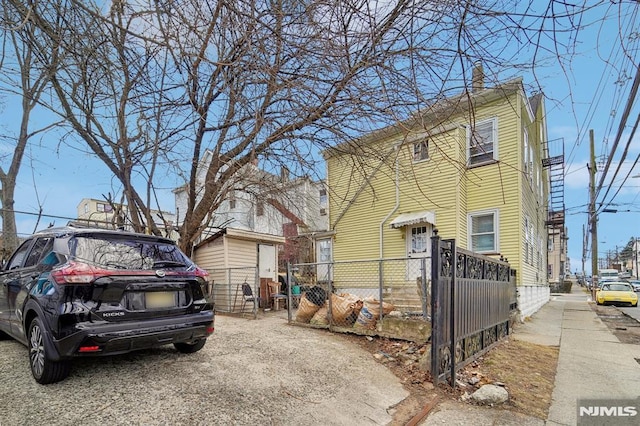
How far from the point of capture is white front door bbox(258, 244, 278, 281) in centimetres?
1291

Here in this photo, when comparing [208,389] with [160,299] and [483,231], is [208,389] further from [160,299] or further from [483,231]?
[483,231]

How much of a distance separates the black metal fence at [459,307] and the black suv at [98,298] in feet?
9.06

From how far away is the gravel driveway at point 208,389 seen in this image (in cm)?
312

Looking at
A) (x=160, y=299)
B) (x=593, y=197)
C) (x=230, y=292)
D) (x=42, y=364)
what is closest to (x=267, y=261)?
(x=230, y=292)

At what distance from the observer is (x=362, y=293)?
12.1 metres

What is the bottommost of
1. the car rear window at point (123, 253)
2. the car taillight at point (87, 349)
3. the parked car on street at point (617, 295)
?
the parked car on street at point (617, 295)

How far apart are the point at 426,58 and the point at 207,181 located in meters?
4.42

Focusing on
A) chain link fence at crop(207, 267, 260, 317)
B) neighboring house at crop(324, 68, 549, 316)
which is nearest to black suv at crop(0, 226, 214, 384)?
neighboring house at crop(324, 68, 549, 316)

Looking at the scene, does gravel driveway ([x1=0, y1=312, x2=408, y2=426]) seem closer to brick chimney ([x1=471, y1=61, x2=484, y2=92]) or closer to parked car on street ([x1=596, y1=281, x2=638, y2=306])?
brick chimney ([x1=471, y1=61, x2=484, y2=92])

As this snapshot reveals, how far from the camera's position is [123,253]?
12.7ft

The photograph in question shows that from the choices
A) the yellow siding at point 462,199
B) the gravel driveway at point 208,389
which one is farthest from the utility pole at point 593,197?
the gravel driveway at point 208,389

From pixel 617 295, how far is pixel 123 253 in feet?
75.6

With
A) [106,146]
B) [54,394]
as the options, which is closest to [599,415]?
[54,394]

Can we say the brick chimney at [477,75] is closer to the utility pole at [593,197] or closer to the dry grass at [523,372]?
the dry grass at [523,372]
